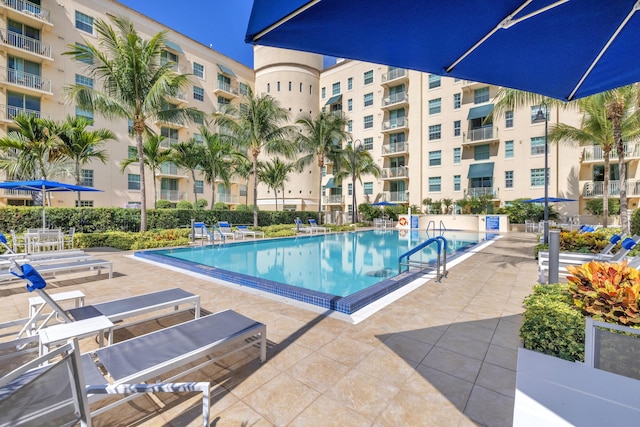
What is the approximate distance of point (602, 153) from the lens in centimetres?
2270

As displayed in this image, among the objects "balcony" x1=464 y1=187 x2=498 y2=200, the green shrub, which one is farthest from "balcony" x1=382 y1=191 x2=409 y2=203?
the green shrub

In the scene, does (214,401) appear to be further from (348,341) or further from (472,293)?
(472,293)

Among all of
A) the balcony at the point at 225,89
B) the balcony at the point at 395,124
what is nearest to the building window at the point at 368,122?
the balcony at the point at 395,124

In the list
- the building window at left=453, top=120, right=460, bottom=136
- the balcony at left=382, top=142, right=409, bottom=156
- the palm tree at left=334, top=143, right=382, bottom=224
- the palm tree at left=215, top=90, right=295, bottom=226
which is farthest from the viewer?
the balcony at left=382, top=142, right=409, bottom=156

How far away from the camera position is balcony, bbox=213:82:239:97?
1287 inches

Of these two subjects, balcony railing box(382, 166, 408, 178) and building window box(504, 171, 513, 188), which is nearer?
building window box(504, 171, 513, 188)

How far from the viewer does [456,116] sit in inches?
1140

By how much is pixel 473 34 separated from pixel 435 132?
30.5 m

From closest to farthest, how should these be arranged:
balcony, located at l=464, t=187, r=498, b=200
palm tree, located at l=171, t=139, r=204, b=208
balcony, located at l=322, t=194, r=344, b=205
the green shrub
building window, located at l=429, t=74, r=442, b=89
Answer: the green shrub < palm tree, located at l=171, t=139, r=204, b=208 < balcony, located at l=464, t=187, r=498, b=200 < building window, located at l=429, t=74, r=442, b=89 < balcony, located at l=322, t=194, r=344, b=205

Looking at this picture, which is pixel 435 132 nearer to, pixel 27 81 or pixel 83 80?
pixel 83 80

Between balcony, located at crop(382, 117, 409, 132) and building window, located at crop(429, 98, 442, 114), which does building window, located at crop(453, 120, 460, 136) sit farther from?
balcony, located at crop(382, 117, 409, 132)

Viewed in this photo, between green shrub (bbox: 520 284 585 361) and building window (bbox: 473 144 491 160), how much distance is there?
2787cm

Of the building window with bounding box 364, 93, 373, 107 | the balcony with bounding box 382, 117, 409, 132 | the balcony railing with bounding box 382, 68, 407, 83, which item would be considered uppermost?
the balcony railing with bounding box 382, 68, 407, 83

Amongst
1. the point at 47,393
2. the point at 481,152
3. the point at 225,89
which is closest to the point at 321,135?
Result: the point at 481,152
